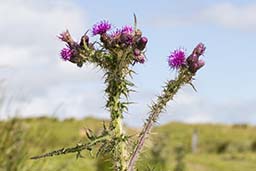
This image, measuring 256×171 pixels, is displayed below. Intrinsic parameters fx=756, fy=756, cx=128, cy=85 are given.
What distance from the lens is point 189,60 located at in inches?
89.4

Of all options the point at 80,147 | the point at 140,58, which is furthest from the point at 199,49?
the point at 80,147

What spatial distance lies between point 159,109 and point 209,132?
42.7 meters

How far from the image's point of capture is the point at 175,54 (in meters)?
2.30

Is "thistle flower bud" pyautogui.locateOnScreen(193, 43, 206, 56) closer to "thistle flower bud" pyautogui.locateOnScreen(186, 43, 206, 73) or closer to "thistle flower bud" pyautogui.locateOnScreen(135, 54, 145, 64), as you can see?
"thistle flower bud" pyautogui.locateOnScreen(186, 43, 206, 73)

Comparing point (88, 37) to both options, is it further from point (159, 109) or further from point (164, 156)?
point (164, 156)

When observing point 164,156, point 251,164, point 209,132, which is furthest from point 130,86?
point 209,132

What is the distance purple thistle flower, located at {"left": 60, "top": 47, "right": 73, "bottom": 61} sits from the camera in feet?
7.48

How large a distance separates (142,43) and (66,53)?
0.28m

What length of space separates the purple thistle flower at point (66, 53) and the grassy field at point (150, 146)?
0.90 feet

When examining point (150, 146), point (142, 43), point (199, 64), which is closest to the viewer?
point (142, 43)

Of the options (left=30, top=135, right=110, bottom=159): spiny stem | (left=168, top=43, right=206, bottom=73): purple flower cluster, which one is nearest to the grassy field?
(left=30, top=135, right=110, bottom=159): spiny stem

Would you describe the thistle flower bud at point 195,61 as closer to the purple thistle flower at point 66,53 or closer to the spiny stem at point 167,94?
the spiny stem at point 167,94

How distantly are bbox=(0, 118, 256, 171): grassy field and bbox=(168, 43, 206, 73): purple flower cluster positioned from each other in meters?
0.22

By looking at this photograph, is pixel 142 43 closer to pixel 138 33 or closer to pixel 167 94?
pixel 138 33
